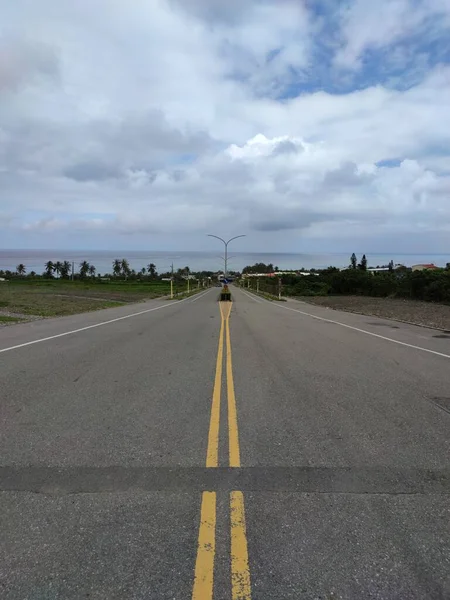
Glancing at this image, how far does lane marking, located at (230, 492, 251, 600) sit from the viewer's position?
2703 millimetres

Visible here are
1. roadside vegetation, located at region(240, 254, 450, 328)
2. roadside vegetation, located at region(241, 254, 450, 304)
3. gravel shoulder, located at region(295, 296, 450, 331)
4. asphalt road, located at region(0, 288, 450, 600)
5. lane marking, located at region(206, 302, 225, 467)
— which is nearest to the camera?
asphalt road, located at region(0, 288, 450, 600)

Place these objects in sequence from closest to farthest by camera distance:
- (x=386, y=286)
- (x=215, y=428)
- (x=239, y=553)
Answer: (x=239, y=553) < (x=215, y=428) < (x=386, y=286)

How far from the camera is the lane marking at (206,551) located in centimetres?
270

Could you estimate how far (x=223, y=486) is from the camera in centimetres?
396

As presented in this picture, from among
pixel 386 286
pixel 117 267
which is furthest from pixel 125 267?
pixel 386 286

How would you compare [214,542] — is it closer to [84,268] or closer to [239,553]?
[239,553]

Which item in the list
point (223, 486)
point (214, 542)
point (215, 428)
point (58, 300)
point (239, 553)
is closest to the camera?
point (239, 553)

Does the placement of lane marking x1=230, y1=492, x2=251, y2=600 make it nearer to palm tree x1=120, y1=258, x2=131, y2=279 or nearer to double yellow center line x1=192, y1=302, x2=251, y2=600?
double yellow center line x1=192, y1=302, x2=251, y2=600

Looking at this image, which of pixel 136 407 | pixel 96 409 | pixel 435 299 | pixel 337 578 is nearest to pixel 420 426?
pixel 337 578

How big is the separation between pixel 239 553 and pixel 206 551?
8.9 inches

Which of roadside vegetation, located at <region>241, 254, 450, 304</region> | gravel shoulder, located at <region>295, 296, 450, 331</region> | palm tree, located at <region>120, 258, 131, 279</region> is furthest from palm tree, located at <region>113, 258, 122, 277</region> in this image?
gravel shoulder, located at <region>295, 296, 450, 331</region>

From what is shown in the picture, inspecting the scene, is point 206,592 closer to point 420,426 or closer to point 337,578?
point 337,578

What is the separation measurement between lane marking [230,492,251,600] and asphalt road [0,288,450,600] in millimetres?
11

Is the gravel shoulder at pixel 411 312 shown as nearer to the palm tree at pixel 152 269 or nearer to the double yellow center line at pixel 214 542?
the double yellow center line at pixel 214 542
